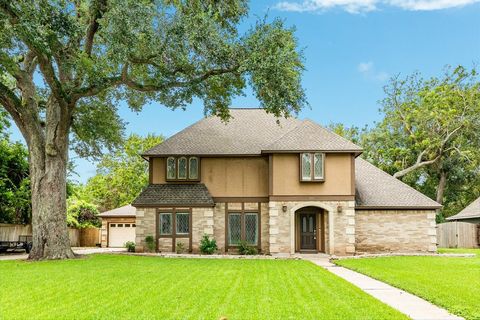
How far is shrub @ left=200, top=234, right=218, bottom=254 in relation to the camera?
2130cm

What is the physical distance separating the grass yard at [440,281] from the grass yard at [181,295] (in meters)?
1.21

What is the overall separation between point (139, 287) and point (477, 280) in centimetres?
830

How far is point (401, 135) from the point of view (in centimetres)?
3941

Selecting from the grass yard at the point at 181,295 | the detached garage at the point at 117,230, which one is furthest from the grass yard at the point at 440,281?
the detached garage at the point at 117,230

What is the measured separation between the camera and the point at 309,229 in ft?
74.6

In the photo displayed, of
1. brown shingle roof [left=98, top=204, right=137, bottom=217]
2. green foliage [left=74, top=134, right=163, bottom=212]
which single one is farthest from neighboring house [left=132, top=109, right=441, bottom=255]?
green foliage [left=74, top=134, right=163, bottom=212]

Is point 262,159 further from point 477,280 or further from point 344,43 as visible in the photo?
point 477,280

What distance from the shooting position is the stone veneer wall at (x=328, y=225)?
21.1 metres

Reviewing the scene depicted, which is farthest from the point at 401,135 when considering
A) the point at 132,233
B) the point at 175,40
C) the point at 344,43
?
the point at 175,40

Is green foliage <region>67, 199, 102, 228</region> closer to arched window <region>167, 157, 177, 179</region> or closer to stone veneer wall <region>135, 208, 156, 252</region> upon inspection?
stone veneer wall <region>135, 208, 156, 252</region>

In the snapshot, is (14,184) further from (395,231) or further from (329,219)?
(395,231)

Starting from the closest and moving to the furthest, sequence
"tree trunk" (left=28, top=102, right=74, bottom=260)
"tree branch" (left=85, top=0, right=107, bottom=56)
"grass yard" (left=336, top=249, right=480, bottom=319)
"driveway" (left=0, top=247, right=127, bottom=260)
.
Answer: "grass yard" (left=336, top=249, right=480, bottom=319)
"tree branch" (left=85, top=0, right=107, bottom=56)
"tree trunk" (left=28, top=102, right=74, bottom=260)
"driveway" (left=0, top=247, right=127, bottom=260)

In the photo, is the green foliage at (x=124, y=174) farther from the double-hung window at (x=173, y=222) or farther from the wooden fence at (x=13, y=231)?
the double-hung window at (x=173, y=222)

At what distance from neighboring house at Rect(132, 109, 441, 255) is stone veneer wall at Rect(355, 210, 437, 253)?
0.15 feet
